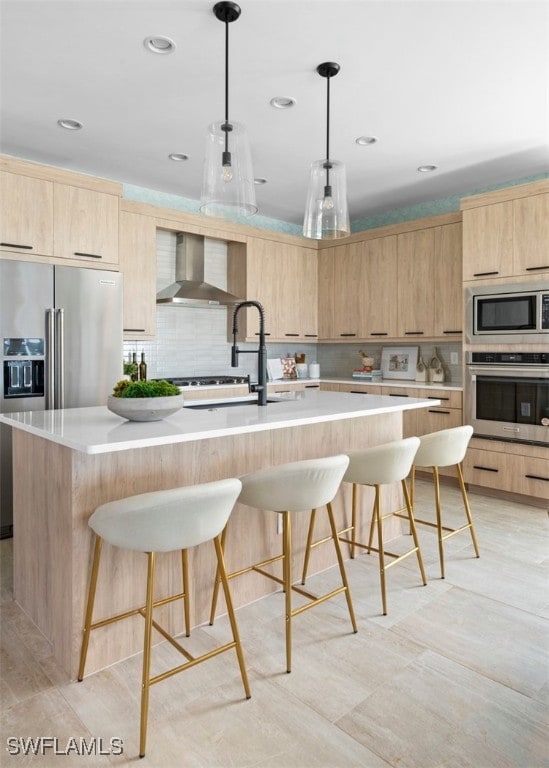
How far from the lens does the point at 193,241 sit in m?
5.06

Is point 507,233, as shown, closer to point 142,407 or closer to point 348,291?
point 348,291

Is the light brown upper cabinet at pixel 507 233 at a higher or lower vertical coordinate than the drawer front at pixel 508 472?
higher

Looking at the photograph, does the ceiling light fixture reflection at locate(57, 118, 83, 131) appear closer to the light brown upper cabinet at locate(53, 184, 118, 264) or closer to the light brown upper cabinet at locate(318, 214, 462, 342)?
the light brown upper cabinet at locate(53, 184, 118, 264)

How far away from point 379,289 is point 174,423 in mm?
3715

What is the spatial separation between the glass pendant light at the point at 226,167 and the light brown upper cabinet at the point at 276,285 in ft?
9.75

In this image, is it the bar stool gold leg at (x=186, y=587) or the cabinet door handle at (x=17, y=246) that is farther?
the cabinet door handle at (x=17, y=246)

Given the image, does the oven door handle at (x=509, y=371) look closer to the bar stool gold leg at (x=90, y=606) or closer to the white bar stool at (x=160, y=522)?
the white bar stool at (x=160, y=522)

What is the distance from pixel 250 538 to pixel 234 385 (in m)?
2.53

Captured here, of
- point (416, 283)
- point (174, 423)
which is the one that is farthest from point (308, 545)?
point (416, 283)

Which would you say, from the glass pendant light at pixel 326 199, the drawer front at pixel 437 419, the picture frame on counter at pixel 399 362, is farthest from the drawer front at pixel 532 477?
the glass pendant light at pixel 326 199

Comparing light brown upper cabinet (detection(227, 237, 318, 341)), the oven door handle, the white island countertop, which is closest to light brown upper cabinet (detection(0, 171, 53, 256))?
the white island countertop

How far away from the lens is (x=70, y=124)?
345 centimetres

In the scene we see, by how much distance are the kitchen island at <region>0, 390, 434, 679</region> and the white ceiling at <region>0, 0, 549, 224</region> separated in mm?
1828

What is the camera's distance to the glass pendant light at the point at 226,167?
2.24 meters
